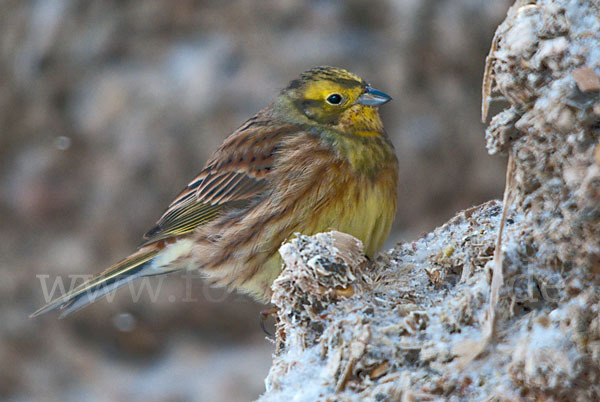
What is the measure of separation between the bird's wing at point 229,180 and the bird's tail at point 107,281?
0.07 metres

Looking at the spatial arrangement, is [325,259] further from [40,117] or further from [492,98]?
[40,117]

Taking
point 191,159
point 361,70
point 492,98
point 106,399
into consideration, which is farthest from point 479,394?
point 106,399

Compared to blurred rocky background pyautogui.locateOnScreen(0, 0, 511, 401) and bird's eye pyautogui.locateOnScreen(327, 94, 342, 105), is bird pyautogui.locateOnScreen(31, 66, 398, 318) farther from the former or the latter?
blurred rocky background pyautogui.locateOnScreen(0, 0, 511, 401)

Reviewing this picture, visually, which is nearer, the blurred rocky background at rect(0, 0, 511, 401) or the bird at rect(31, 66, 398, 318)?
the bird at rect(31, 66, 398, 318)

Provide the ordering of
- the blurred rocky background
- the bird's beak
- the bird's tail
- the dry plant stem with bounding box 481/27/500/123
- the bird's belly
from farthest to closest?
the blurred rocky background < the bird's tail < the bird's beak < the bird's belly < the dry plant stem with bounding box 481/27/500/123

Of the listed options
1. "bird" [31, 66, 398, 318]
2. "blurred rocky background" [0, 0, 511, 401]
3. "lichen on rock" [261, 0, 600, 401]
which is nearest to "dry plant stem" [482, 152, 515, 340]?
"lichen on rock" [261, 0, 600, 401]

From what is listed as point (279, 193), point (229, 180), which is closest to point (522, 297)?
point (279, 193)

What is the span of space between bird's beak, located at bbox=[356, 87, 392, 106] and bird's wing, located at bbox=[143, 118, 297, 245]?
278 millimetres

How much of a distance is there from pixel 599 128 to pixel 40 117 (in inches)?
123

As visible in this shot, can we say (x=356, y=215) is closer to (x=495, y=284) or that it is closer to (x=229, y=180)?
(x=229, y=180)

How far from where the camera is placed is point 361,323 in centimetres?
145

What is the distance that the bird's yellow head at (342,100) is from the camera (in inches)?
100

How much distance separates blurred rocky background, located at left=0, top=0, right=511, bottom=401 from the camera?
344cm

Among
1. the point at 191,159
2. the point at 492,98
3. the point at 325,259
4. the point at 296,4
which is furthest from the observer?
the point at 191,159
